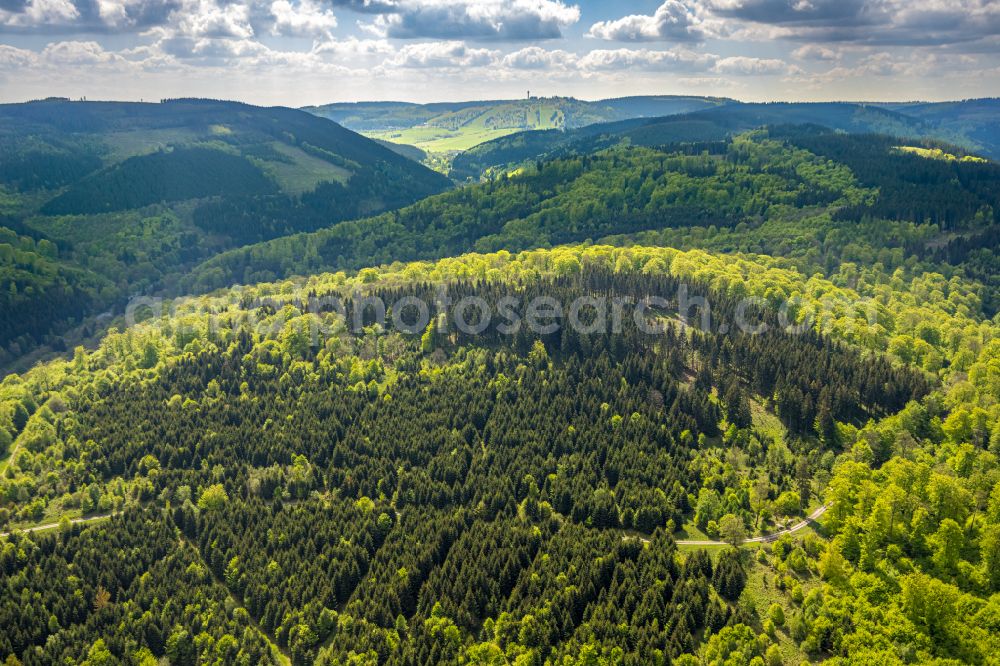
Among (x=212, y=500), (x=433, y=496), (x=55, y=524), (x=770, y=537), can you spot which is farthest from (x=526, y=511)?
(x=55, y=524)

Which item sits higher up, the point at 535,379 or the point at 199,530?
the point at 535,379

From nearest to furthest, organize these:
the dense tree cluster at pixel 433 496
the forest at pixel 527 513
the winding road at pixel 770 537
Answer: the forest at pixel 527 513, the dense tree cluster at pixel 433 496, the winding road at pixel 770 537

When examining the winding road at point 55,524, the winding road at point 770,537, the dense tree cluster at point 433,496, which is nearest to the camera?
the dense tree cluster at point 433,496

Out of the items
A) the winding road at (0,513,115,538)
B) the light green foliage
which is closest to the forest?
the light green foliage

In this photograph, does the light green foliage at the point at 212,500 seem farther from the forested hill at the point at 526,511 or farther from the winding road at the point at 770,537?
the winding road at the point at 770,537

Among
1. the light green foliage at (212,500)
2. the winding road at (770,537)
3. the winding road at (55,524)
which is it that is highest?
the winding road at (770,537)

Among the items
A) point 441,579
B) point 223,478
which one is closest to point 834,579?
point 441,579

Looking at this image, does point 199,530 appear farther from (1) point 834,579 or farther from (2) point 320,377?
(1) point 834,579

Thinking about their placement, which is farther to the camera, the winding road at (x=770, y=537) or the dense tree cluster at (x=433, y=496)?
the winding road at (x=770, y=537)

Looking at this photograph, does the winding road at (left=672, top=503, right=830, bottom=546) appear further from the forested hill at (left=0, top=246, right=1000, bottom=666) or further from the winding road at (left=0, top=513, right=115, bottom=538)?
the winding road at (left=0, top=513, right=115, bottom=538)

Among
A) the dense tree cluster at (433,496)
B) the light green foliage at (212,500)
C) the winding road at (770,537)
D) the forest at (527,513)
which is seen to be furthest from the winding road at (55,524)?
the winding road at (770,537)

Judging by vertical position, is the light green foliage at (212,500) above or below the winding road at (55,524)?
above
